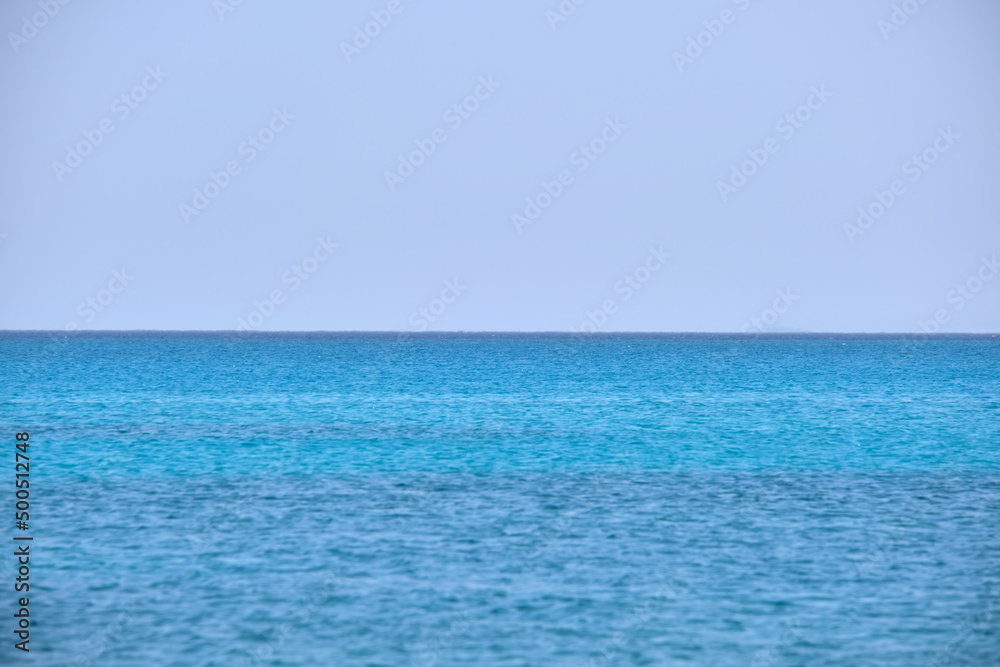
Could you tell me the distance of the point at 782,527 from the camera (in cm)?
2055

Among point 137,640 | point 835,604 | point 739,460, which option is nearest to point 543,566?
point 835,604

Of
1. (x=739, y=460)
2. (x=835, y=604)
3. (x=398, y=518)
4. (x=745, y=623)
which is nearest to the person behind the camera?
(x=745, y=623)

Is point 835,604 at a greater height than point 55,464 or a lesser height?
lesser

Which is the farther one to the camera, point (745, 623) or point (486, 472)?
point (486, 472)

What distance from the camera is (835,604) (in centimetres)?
1531

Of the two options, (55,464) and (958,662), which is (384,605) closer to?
(958,662)

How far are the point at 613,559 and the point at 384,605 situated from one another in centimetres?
440

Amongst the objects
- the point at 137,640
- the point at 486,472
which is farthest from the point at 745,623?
the point at 486,472

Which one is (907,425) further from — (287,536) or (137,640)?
(137,640)

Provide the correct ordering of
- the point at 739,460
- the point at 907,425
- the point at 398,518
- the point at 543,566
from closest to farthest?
the point at 543,566
the point at 398,518
the point at 739,460
the point at 907,425

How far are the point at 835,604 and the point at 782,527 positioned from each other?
208 inches

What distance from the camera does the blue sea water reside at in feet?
45.0

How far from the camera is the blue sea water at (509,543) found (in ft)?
45.0

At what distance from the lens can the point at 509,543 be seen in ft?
62.4
